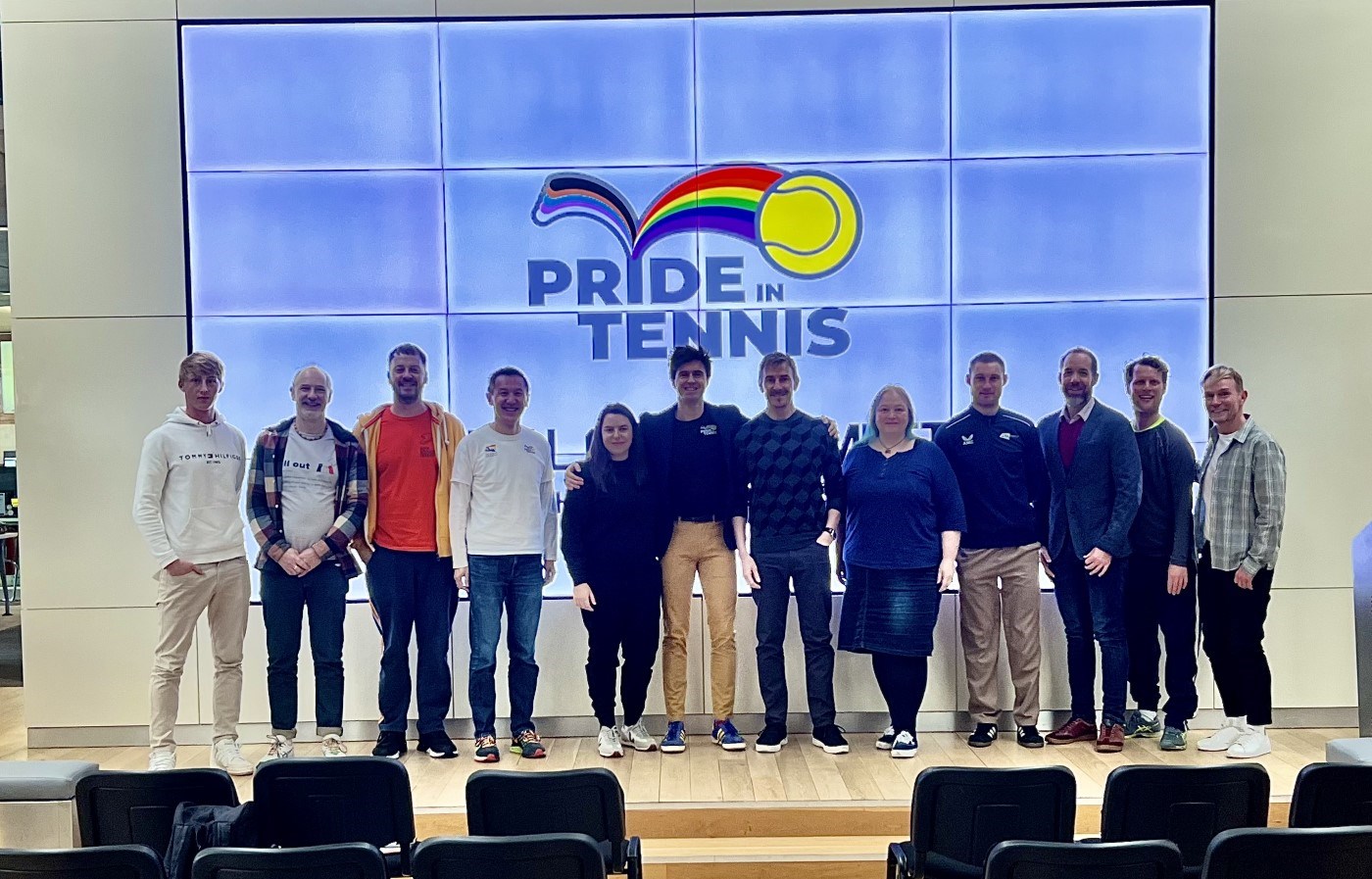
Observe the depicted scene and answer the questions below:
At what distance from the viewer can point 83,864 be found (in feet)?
7.70

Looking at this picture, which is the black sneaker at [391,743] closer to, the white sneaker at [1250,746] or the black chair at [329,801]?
the black chair at [329,801]

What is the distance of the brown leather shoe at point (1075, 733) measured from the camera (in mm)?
5066

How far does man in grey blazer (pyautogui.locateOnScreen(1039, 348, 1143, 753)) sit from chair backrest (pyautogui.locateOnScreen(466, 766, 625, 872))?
284 cm

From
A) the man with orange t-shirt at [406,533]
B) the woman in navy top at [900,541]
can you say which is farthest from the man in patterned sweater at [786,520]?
the man with orange t-shirt at [406,533]

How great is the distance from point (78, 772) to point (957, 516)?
3.43 meters

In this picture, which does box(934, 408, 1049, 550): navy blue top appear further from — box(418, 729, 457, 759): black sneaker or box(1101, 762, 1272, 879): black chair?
box(418, 729, 457, 759): black sneaker

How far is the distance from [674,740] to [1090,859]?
291 cm

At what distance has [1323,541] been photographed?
5418 mm

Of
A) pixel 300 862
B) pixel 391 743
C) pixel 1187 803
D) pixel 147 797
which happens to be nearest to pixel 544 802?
pixel 300 862

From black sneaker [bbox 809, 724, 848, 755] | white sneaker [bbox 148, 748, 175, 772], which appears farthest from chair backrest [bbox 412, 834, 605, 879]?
white sneaker [bbox 148, 748, 175, 772]

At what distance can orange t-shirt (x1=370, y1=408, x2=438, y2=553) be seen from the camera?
4859 mm

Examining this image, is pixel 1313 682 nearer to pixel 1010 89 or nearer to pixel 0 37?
pixel 1010 89

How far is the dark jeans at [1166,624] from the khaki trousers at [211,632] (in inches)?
157

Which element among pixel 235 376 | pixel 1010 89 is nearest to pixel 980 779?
pixel 1010 89
